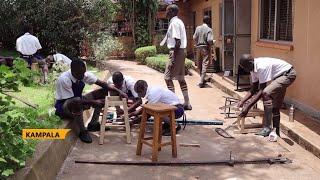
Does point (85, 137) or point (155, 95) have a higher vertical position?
point (155, 95)

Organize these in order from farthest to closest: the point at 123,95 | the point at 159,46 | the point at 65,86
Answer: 1. the point at 159,46
2. the point at 123,95
3. the point at 65,86

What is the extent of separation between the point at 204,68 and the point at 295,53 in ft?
13.1

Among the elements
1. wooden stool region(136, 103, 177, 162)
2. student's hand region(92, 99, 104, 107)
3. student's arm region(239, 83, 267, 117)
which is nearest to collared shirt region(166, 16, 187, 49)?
student's arm region(239, 83, 267, 117)

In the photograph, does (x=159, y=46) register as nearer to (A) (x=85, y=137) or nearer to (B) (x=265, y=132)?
(B) (x=265, y=132)

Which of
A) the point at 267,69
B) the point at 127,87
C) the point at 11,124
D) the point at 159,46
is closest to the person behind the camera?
the point at 11,124

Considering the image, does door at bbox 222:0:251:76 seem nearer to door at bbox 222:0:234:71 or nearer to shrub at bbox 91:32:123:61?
door at bbox 222:0:234:71

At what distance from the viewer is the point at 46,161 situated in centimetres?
470

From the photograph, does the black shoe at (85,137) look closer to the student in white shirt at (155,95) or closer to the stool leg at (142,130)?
the student in white shirt at (155,95)

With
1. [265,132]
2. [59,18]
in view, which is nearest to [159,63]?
[59,18]

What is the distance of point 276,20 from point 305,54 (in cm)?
174

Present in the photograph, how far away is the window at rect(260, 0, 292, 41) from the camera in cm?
862

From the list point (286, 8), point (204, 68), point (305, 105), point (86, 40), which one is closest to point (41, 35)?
point (86, 40)

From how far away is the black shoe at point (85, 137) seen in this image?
251 inches

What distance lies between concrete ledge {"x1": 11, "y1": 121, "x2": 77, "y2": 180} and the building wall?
410cm
